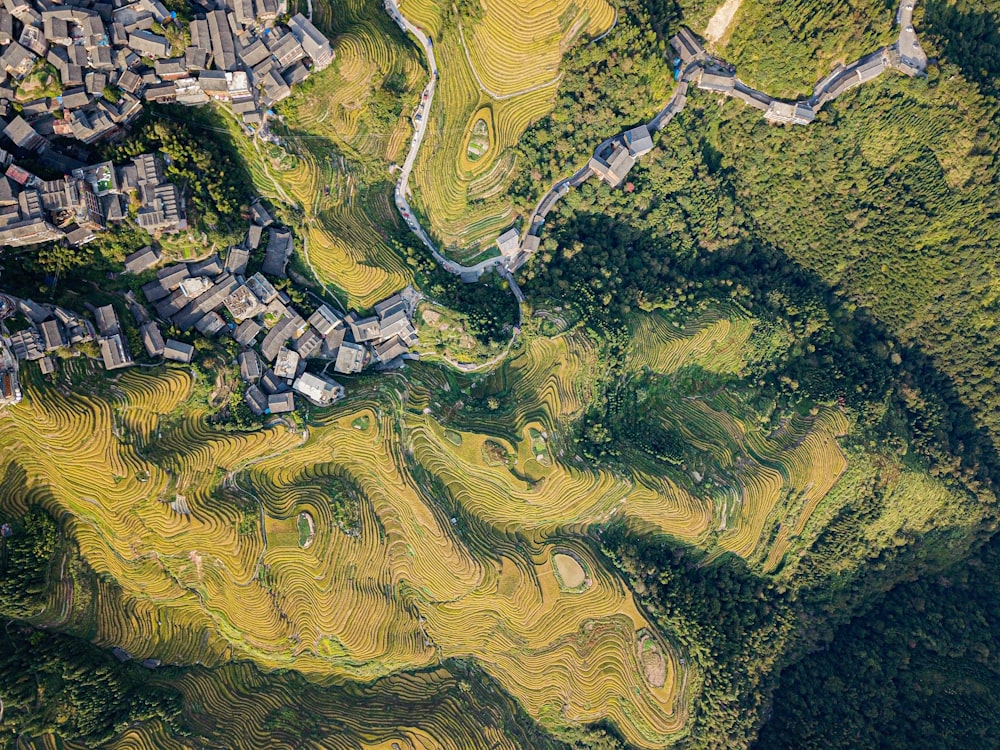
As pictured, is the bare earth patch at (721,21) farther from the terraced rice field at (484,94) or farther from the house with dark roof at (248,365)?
the house with dark roof at (248,365)

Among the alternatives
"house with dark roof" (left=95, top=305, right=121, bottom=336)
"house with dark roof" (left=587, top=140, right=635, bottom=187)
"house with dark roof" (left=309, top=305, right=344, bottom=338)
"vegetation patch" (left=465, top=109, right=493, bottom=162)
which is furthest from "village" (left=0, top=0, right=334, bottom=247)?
"house with dark roof" (left=587, top=140, right=635, bottom=187)

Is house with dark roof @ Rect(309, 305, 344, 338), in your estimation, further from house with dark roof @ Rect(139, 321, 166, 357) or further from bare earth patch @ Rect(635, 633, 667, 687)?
bare earth patch @ Rect(635, 633, 667, 687)

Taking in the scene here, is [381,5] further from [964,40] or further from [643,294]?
[964,40]

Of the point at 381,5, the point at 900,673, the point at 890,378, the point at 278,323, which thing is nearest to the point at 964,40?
the point at 890,378

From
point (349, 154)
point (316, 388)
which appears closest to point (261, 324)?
point (316, 388)

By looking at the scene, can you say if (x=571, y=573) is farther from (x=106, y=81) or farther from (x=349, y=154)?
(x=106, y=81)

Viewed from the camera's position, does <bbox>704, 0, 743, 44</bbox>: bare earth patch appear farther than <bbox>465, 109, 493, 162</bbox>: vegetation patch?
Yes
